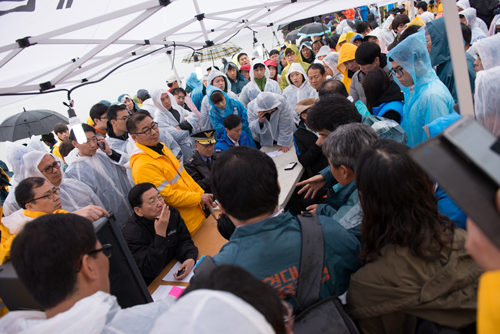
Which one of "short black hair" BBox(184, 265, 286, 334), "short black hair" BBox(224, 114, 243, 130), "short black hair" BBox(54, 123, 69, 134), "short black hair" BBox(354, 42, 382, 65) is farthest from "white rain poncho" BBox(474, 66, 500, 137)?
"short black hair" BBox(54, 123, 69, 134)

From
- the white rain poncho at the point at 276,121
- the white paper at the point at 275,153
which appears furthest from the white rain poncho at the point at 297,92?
the white paper at the point at 275,153

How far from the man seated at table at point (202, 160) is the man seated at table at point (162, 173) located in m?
0.44

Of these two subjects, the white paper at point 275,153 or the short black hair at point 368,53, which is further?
the white paper at point 275,153

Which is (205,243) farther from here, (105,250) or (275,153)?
(275,153)

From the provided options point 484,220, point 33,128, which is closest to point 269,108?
point 484,220

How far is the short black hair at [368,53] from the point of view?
3.38m

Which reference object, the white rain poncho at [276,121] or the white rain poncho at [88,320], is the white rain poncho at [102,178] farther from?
the white rain poncho at [88,320]

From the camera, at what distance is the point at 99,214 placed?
1645 mm

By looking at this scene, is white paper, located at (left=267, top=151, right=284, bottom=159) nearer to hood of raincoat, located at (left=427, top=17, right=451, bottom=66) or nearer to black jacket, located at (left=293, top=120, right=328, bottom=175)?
black jacket, located at (left=293, top=120, right=328, bottom=175)

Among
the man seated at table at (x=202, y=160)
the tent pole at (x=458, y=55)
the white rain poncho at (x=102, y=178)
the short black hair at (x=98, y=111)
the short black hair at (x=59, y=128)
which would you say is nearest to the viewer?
the tent pole at (x=458, y=55)

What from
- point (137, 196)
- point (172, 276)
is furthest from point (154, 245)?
point (137, 196)

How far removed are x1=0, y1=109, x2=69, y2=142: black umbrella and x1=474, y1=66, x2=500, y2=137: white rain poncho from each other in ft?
22.2

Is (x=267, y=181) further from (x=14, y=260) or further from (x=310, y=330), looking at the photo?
(x=14, y=260)

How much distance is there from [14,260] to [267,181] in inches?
36.2
